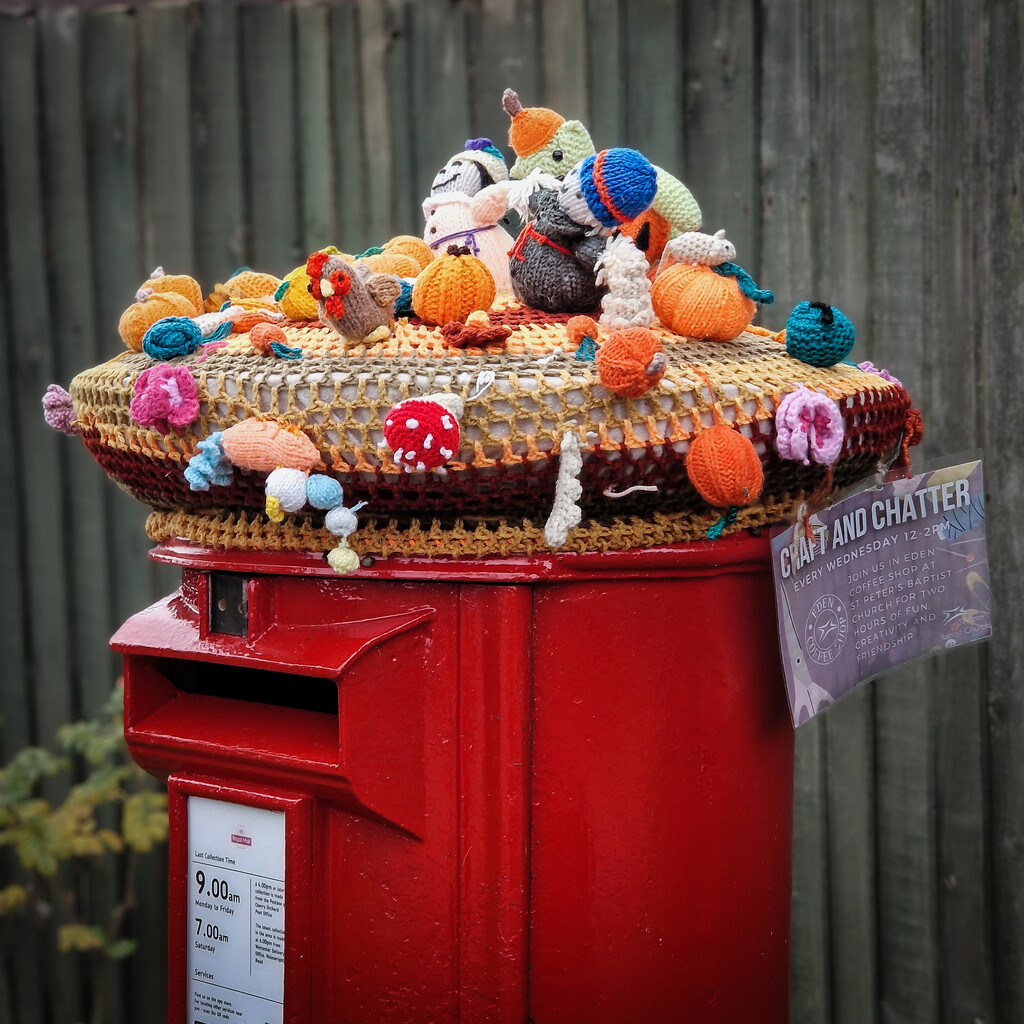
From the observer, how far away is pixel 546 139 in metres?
1.28

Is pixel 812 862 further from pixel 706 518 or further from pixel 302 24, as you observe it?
pixel 302 24

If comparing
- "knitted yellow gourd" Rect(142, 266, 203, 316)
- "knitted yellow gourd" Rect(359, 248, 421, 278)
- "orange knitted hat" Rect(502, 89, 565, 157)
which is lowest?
"knitted yellow gourd" Rect(142, 266, 203, 316)

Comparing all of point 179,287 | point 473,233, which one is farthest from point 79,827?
point 473,233

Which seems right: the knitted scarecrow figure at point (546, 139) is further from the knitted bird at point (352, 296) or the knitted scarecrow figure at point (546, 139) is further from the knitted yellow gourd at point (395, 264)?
the knitted bird at point (352, 296)

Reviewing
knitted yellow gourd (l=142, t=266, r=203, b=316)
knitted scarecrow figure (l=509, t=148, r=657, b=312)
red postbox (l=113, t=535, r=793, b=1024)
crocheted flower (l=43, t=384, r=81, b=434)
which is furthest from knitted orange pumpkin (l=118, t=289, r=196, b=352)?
knitted scarecrow figure (l=509, t=148, r=657, b=312)

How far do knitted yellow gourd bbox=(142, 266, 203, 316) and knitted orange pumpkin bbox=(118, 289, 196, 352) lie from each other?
0.06 feet

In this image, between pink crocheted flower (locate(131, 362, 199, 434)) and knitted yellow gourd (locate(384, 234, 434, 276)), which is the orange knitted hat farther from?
pink crocheted flower (locate(131, 362, 199, 434))

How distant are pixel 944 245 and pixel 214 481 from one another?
4.67 feet

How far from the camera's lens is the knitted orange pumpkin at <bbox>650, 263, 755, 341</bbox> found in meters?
1.13

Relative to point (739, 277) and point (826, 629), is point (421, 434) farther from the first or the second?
point (826, 629)

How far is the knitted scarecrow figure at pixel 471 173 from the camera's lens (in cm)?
133

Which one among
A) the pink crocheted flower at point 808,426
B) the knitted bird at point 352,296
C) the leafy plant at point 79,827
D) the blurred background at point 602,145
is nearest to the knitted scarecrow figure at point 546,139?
the knitted bird at point 352,296

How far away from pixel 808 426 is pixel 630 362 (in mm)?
195

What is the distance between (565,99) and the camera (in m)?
2.16
